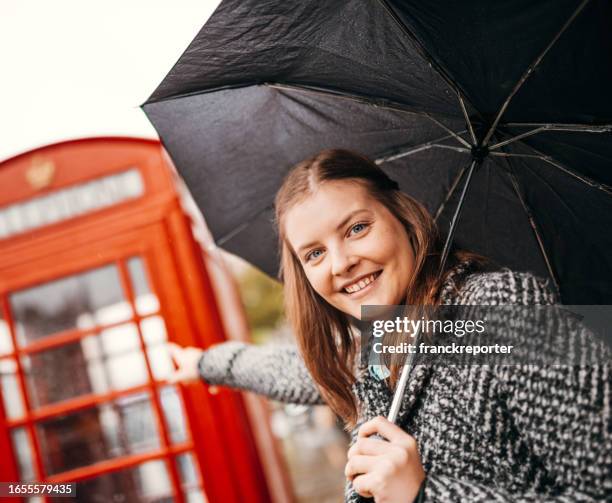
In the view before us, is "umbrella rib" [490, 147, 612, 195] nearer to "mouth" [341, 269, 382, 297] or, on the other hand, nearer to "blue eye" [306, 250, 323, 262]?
"mouth" [341, 269, 382, 297]

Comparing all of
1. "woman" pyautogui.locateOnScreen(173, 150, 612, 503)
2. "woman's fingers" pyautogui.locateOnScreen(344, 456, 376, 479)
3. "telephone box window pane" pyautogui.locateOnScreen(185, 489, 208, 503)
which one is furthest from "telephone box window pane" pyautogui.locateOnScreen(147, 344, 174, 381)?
"woman's fingers" pyautogui.locateOnScreen(344, 456, 376, 479)

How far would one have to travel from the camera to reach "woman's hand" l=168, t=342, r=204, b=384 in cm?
261

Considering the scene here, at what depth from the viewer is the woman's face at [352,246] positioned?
5.57 feet

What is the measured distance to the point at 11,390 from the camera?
2.73 m

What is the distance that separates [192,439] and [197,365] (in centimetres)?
45

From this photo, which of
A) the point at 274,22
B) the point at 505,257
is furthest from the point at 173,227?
the point at 505,257

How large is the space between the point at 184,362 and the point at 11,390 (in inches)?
38.2

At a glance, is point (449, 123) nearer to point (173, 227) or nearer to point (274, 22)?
point (274, 22)

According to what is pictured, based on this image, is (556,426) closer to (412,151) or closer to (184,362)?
(412,151)

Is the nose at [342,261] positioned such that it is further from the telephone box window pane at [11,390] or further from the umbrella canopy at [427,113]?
the telephone box window pane at [11,390]

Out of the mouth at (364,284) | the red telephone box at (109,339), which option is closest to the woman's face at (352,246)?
the mouth at (364,284)

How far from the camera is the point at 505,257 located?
91.2 inches

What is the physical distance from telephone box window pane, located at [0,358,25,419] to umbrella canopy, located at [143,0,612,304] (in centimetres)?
134

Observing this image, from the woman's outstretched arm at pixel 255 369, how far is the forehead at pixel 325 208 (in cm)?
87
